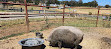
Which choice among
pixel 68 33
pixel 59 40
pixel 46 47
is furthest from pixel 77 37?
pixel 46 47

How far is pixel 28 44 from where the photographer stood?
3.07m

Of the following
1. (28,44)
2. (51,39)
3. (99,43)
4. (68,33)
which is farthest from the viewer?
(99,43)

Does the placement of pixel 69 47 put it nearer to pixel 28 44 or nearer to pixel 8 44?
pixel 28 44

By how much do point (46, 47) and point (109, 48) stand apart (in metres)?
2.56

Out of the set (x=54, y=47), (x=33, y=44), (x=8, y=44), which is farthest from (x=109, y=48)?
(x=8, y=44)

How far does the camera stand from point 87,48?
12.6 feet

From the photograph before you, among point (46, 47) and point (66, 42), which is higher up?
point (66, 42)

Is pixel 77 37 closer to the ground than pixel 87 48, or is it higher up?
higher up

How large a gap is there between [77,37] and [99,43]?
1730mm

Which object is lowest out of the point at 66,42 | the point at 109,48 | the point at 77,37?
the point at 109,48

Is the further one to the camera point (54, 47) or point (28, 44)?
point (54, 47)

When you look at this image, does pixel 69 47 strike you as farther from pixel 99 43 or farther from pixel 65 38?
pixel 99 43

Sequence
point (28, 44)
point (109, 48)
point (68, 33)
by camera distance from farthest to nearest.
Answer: point (109, 48) < point (68, 33) < point (28, 44)

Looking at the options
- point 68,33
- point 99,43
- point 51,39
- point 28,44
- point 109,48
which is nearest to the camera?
point 28,44
